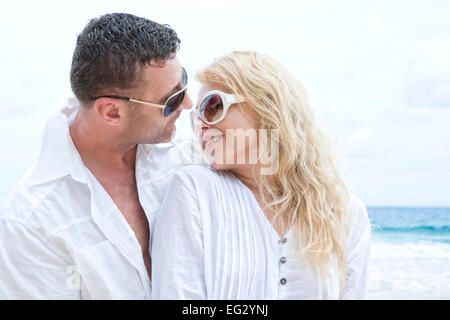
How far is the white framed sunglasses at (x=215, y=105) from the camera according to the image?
273 cm

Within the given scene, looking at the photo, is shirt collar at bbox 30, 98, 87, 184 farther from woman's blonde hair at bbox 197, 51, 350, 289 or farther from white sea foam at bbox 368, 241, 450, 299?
white sea foam at bbox 368, 241, 450, 299

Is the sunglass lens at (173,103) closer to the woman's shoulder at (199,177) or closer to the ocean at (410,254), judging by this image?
the woman's shoulder at (199,177)

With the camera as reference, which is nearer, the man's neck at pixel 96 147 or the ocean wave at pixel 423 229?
the man's neck at pixel 96 147

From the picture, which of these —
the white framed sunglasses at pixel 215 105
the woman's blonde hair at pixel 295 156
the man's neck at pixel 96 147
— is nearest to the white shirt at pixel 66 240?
the man's neck at pixel 96 147

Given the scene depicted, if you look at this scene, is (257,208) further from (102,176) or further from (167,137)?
→ (102,176)

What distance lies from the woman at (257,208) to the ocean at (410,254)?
22.9 ft

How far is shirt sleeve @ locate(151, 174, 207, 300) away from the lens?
2514 mm

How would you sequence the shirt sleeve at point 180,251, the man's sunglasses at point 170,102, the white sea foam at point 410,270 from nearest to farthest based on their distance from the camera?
the shirt sleeve at point 180,251 → the man's sunglasses at point 170,102 → the white sea foam at point 410,270

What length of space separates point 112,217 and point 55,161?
1.42 ft

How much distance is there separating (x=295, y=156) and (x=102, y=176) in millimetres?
1089

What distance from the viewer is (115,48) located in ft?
9.96
